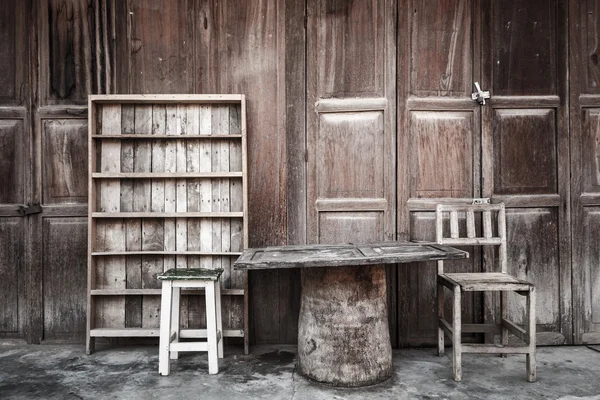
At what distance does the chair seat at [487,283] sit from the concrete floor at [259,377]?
1.90ft

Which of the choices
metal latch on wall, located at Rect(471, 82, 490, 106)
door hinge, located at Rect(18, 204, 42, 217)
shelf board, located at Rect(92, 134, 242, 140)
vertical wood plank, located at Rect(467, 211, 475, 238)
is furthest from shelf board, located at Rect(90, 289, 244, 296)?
metal latch on wall, located at Rect(471, 82, 490, 106)

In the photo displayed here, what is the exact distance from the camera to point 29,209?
10.9 ft

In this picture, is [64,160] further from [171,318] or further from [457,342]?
[457,342]

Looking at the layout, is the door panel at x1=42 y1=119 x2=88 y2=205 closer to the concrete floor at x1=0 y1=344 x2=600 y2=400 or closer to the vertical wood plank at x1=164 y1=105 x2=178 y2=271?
the vertical wood plank at x1=164 y1=105 x2=178 y2=271

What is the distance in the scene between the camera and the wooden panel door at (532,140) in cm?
336

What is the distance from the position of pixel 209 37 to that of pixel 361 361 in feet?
8.54

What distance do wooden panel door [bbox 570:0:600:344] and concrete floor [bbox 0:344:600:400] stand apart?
0.37m

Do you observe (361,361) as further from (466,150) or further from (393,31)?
(393,31)

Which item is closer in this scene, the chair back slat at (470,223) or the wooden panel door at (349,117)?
the chair back slat at (470,223)

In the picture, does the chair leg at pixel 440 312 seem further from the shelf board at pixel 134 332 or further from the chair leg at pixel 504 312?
the shelf board at pixel 134 332

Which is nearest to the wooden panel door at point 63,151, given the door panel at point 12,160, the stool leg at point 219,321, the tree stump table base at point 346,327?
the door panel at point 12,160

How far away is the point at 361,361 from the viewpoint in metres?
2.59

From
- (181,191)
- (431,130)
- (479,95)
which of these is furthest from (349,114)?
(181,191)

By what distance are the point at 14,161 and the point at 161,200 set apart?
121 centimetres
